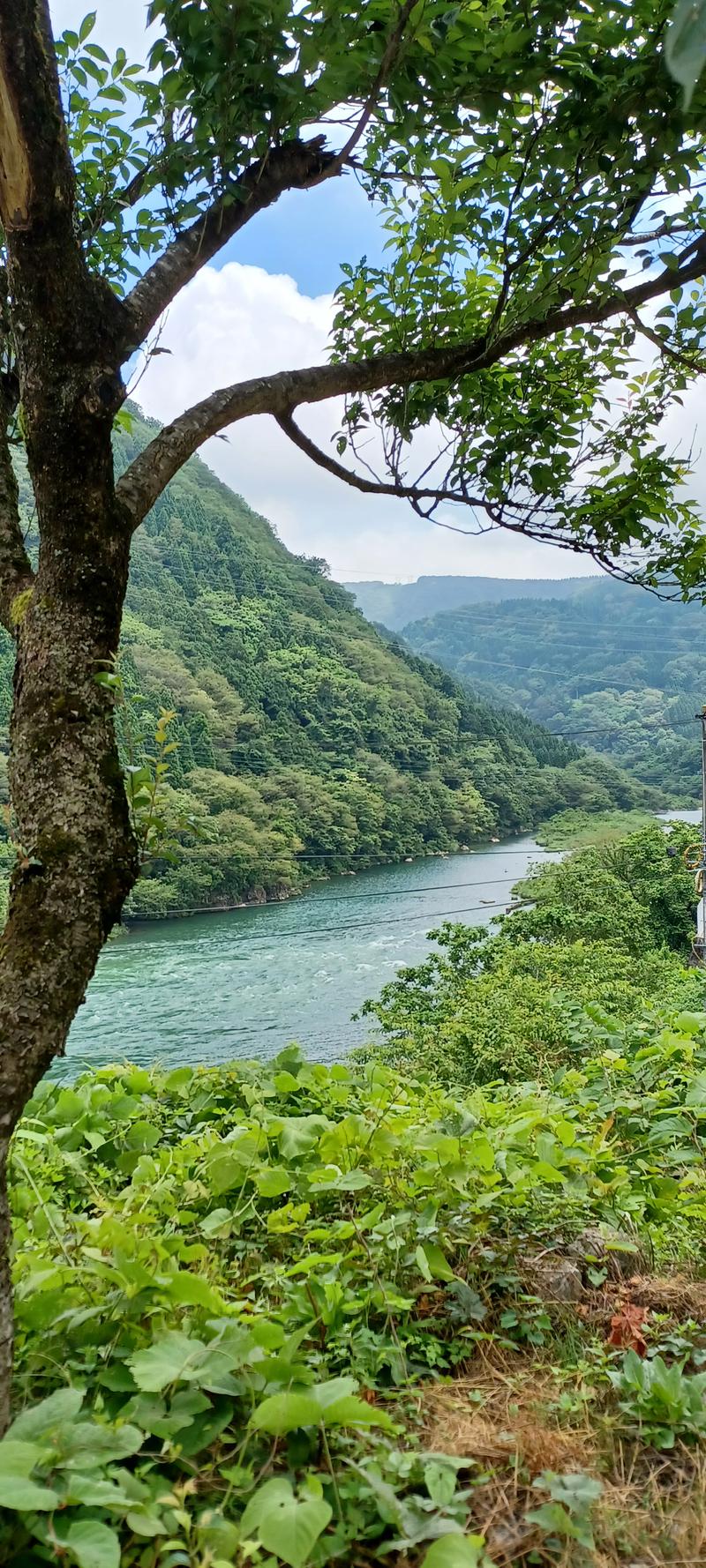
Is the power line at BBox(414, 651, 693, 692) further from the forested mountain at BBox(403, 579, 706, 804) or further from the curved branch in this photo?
the curved branch

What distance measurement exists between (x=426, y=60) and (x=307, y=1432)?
1.84 m

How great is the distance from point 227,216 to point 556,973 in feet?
23.1

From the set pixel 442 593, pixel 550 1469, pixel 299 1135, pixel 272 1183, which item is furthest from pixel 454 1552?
pixel 442 593

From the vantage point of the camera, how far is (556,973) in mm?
7734

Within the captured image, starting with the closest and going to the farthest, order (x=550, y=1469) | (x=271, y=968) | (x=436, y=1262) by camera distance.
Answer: (x=550, y=1469) → (x=436, y=1262) → (x=271, y=968)

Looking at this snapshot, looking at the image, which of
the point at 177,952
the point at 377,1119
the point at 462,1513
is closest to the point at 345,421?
the point at 377,1119

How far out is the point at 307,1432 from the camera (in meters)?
0.95

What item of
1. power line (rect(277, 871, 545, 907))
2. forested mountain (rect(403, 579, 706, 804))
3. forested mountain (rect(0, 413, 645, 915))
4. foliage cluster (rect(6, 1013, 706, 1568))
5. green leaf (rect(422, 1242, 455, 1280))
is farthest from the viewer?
forested mountain (rect(403, 579, 706, 804))

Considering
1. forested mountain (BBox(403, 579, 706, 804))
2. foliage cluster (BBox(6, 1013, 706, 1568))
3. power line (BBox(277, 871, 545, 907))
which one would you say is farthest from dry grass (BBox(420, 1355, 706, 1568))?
forested mountain (BBox(403, 579, 706, 804))

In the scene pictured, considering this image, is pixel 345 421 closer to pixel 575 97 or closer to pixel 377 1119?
pixel 575 97

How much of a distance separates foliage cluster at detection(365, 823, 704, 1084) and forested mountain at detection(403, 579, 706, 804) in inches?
465

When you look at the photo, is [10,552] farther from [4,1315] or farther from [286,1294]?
[286,1294]

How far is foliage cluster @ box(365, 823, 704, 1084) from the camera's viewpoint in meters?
4.79

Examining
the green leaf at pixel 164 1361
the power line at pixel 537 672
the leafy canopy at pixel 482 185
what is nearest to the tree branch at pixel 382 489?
the leafy canopy at pixel 482 185
